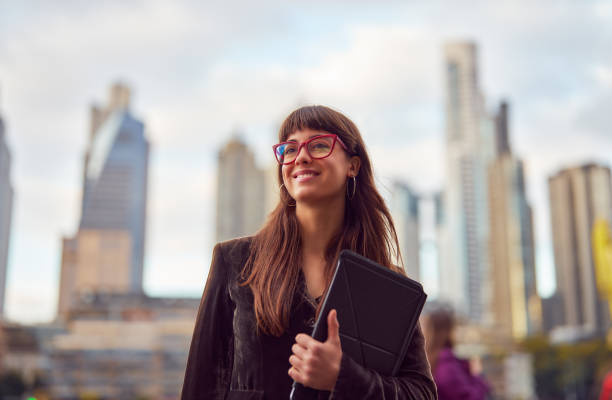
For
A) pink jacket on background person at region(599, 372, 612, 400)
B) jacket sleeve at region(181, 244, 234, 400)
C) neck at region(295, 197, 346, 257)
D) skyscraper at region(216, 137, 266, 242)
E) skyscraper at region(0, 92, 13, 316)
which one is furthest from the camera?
skyscraper at region(216, 137, 266, 242)

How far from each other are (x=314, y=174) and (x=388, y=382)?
0.67 meters

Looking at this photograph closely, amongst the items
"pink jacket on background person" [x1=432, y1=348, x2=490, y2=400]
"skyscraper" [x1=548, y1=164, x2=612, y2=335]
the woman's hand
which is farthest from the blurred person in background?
"skyscraper" [x1=548, y1=164, x2=612, y2=335]

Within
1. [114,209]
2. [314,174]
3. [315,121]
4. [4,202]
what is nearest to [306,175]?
[314,174]

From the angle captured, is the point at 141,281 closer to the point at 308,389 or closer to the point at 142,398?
the point at 142,398

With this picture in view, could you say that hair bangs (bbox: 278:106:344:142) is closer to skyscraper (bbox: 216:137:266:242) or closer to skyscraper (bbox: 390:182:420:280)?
skyscraper (bbox: 390:182:420:280)

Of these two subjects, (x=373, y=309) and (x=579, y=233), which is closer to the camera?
(x=373, y=309)

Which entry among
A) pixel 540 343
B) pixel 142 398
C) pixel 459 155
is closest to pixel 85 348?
pixel 142 398

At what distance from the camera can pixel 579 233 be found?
103 m

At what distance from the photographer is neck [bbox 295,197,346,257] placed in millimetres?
2158

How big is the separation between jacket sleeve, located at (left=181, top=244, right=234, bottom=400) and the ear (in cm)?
51

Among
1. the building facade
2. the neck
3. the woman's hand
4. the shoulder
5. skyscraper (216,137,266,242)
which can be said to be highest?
skyscraper (216,137,266,242)

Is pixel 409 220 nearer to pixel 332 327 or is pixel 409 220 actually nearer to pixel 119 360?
pixel 119 360

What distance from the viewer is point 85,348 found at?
52.4m

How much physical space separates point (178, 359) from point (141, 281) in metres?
89.0
